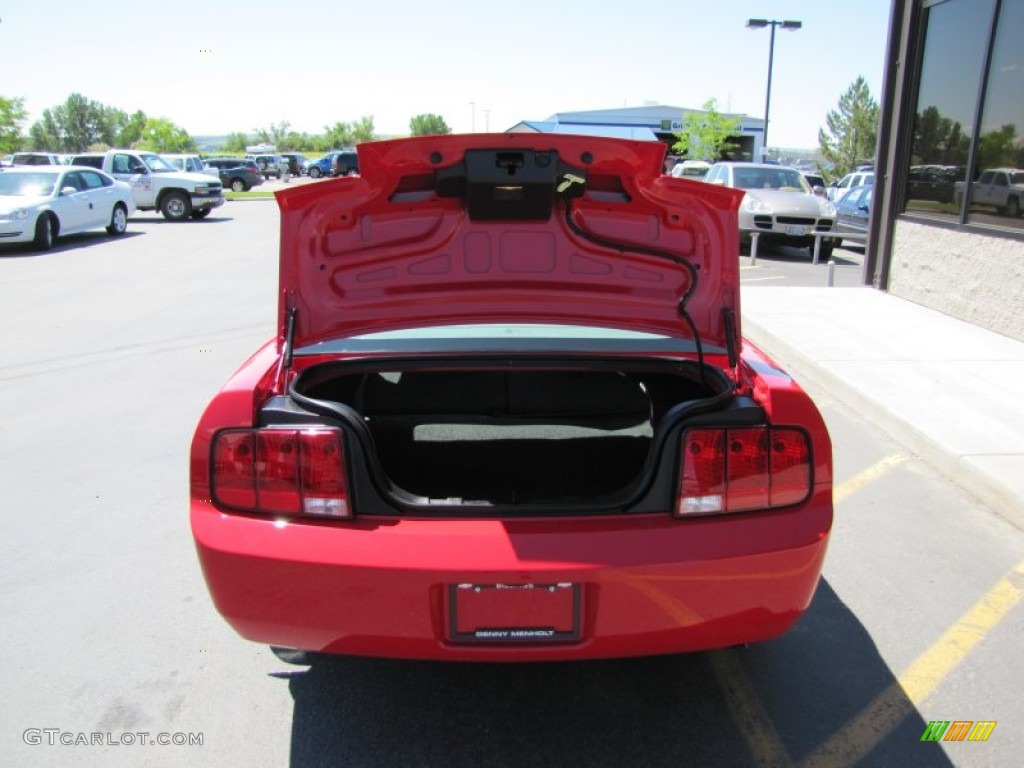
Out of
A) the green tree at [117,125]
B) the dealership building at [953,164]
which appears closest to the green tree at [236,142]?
the green tree at [117,125]

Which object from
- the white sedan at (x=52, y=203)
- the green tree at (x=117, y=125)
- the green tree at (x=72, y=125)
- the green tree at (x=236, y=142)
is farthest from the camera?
the green tree at (x=236, y=142)

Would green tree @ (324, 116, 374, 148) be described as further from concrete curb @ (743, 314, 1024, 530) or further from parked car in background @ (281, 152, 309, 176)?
concrete curb @ (743, 314, 1024, 530)

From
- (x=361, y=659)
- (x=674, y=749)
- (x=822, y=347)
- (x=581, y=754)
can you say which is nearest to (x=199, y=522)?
(x=361, y=659)

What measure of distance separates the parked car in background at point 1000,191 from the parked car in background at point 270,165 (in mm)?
A: 56552

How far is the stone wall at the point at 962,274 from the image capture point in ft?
25.1

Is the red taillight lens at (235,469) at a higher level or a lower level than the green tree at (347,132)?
lower

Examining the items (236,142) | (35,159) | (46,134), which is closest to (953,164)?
(35,159)

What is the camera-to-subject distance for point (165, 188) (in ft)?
74.0

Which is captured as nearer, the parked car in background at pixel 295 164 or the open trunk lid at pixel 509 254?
the open trunk lid at pixel 509 254

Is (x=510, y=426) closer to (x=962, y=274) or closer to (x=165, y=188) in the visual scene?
(x=962, y=274)

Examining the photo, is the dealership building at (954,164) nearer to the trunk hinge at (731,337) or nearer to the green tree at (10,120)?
the trunk hinge at (731,337)

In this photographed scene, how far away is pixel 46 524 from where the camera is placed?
3959mm

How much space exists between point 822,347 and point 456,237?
5573 mm

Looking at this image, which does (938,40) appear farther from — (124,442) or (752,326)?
(124,442)
